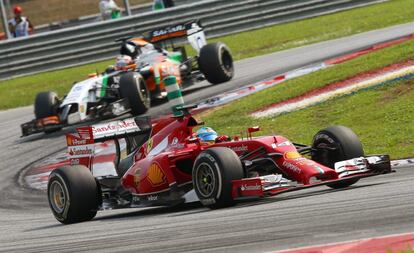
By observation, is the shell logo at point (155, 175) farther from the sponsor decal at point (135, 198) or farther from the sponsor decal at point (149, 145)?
the sponsor decal at point (149, 145)

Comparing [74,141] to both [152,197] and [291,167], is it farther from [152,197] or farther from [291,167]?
[291,167]

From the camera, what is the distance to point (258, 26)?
2808 cm

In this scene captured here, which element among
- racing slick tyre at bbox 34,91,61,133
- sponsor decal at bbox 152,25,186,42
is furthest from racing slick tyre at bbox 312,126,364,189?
sponsor decal at bbox 152,25,186,42

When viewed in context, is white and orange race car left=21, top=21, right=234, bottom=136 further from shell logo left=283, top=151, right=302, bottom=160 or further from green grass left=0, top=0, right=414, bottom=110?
shell logo left=283, top=151, right=302, bottom=160

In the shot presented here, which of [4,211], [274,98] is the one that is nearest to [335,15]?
[274,98]

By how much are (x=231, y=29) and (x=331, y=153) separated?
18166 mm

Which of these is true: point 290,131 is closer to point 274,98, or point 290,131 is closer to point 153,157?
point 274,98

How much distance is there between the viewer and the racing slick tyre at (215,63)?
67.6 feet

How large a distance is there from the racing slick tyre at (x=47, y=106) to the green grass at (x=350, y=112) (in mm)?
3148

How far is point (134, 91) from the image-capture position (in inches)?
738

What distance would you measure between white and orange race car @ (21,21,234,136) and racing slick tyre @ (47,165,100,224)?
25.8 ft

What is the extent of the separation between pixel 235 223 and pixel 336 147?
6.79 feet

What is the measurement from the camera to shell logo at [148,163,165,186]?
1035cm

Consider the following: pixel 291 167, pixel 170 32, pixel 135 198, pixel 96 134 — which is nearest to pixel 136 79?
pixel 170 32
